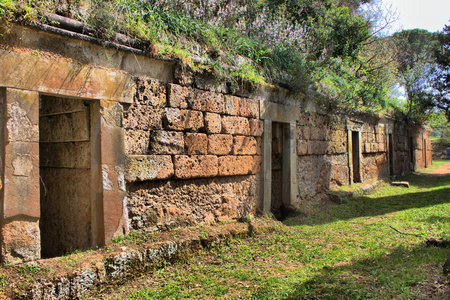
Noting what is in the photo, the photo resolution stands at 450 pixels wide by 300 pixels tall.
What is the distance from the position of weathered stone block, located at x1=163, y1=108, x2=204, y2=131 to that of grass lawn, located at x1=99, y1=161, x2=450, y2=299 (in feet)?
6.20

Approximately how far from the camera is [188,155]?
5457mm

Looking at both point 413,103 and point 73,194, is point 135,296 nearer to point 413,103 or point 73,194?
point 73,194

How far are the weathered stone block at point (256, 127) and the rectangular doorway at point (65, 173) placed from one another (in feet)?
10.5

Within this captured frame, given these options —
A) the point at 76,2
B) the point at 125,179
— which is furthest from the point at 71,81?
the point at 125,179

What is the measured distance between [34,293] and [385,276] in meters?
3.81

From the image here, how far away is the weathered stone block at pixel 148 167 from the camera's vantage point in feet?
15.3

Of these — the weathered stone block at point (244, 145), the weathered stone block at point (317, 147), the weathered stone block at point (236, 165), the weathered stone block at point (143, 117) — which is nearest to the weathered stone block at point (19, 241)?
the weathered stone block at point (143, 117)

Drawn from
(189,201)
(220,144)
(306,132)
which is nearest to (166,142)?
(189,201)

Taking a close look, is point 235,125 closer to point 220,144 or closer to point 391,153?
point 220,144

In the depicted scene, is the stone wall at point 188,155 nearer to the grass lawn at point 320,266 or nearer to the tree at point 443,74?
the grass lawn at point 320,266

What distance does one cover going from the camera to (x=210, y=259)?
516cm

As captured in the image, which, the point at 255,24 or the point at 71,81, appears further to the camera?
the point at 255,24

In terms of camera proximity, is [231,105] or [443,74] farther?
[443,74]

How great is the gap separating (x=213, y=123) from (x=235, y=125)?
616mm
